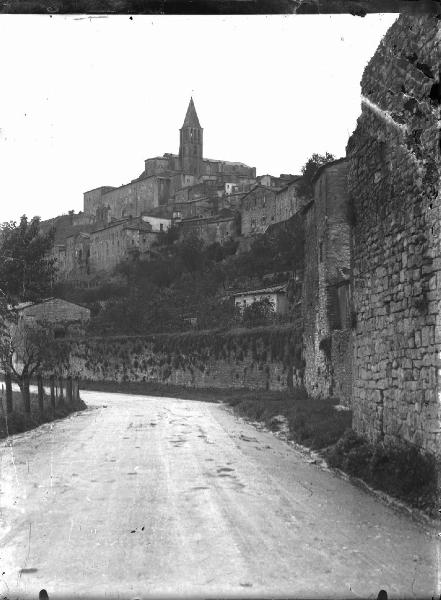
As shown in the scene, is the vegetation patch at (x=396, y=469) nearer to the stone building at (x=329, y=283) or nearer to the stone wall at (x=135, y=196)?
the stone building at (x=329, y=283)

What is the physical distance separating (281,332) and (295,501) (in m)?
26.0

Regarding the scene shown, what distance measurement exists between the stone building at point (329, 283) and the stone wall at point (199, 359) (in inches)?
149

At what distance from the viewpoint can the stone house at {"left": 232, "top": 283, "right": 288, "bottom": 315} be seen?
56.5 metres

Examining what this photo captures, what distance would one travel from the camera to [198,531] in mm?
6906

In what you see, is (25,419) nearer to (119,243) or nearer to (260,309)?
(260,309)

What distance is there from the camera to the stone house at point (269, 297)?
56.5m

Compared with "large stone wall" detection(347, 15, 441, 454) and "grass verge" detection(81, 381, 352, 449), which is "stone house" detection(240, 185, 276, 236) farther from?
"large stone wall" detection(347, 15, 441, 454)

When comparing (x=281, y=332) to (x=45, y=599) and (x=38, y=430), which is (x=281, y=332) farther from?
(x=45, y=599)

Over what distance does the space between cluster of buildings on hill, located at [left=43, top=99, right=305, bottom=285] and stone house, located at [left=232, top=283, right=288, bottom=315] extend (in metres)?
26.4

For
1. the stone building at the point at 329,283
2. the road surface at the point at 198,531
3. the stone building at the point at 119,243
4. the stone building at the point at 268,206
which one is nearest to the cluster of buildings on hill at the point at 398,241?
the road surface at the point at 198,531

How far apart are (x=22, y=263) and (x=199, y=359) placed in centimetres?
3065

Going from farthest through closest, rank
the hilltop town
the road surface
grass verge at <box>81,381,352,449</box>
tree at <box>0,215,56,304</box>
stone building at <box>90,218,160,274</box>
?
1. stone building at <box>90,218,160,274</box>
2. grass verge at <box>81,381,352,449</box>
3. tree at <box>0,215,56,304</box>
4. the hilltop town
5. the road surface

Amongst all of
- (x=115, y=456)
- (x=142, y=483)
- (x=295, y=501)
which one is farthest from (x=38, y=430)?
(x=295, y=501)

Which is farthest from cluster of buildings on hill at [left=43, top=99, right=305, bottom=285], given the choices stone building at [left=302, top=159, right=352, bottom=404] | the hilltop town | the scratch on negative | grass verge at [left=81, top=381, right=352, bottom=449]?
the scratch on negative
